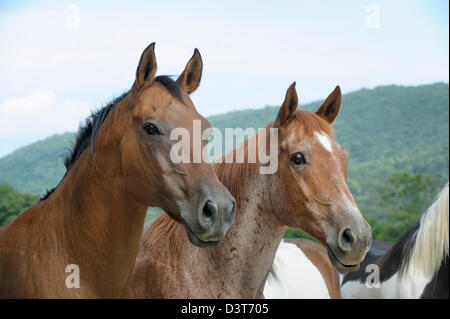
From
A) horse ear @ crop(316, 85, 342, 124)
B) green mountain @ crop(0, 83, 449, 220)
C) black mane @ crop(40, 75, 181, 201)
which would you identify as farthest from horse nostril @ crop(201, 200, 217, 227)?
green mountain @ crop(0, 83, 449, 220)

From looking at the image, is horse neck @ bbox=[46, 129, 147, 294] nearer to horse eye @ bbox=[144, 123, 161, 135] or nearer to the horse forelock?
horse eye @ bbox=[144, 123, 161, 135]

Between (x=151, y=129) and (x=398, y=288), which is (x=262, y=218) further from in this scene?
(x=398, y=288)

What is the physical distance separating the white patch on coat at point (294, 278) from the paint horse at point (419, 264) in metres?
0.67

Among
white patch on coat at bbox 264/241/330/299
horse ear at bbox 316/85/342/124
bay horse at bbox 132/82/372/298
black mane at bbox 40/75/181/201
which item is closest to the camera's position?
black mane at bbox 40/75/181/201

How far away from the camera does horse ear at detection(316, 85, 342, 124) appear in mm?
3293

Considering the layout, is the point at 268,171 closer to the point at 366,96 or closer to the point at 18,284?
the point at 18,284

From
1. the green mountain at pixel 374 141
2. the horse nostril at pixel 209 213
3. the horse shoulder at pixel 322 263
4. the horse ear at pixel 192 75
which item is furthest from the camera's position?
the green mountain at pixel 374 141

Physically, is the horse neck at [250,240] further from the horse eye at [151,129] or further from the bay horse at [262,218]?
the horse eye at [151,129]

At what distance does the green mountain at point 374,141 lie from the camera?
110ft

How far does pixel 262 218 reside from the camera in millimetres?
3146

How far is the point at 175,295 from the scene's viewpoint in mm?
2979

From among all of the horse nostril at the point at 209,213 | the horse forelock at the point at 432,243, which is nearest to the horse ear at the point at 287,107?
the horse nostril at the point at 209,213

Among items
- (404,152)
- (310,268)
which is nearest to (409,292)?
(310,268)
